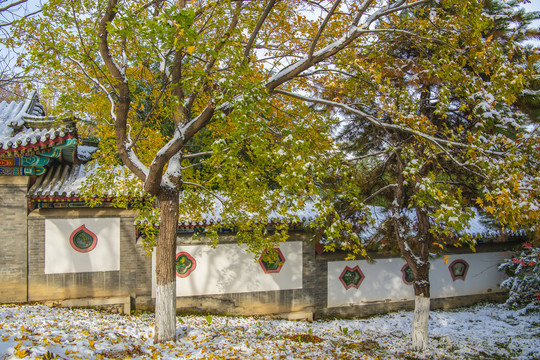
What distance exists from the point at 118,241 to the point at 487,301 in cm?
1095

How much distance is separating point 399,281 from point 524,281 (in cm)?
340

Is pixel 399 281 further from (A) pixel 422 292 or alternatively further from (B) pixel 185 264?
(B) pixel 185 264

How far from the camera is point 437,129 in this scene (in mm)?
6855

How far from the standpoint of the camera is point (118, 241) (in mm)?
8258

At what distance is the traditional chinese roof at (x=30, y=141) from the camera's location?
6918 mm

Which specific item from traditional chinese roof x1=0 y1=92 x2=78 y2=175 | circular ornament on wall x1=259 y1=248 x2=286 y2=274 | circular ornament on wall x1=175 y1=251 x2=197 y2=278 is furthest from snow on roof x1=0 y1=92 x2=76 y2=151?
circular ornament on wall x1=259 y1=248 x2=286 y2=274

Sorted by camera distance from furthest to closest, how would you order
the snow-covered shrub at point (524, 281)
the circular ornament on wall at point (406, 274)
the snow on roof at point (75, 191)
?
1. the circular ornament on wall at point (406, 274)
2. the snow-covered shrub at point (524, 281)
3. the snow on roof at point (75, 191)

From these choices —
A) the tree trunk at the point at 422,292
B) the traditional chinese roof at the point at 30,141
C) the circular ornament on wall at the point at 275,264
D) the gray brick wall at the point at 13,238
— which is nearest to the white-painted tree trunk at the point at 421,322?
the tree trunk at the point at 422,292

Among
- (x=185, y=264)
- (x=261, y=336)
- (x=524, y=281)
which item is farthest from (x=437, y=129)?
(x=185, y=264)

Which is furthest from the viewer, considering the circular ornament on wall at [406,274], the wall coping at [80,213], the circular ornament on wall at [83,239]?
the circular ornament on wall at [406,274]

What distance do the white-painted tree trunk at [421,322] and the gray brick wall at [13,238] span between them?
8311 millimetres

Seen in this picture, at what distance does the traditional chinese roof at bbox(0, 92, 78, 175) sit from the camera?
6918 mm

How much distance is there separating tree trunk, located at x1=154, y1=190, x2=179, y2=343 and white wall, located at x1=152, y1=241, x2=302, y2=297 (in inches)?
127

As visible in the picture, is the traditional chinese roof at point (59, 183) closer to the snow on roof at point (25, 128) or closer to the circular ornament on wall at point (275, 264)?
the snow on roof at point (25, 128)
